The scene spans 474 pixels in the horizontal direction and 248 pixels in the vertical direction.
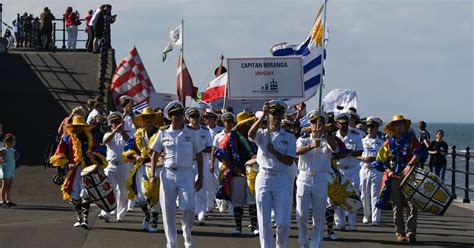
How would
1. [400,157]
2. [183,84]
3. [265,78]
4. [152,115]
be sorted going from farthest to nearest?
[183,84] → [265,78] → [152,115] → [400,157]

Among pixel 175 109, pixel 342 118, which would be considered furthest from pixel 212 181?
pixel 175 109

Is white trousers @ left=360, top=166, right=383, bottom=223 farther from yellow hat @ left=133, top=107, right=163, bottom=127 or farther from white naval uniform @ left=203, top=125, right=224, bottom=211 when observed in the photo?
yellow hat @ left=133, top=107, right=163, bottom=127

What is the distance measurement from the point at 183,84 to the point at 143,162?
10.8 meters

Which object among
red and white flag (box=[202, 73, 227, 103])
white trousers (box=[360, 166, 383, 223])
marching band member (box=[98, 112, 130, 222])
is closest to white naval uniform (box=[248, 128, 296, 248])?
marching band member (box=[98, 112, 130, 222])

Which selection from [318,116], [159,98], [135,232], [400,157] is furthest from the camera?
[159,98]

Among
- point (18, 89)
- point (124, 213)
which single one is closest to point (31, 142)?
point (18, 89)

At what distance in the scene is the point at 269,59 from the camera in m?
19.5

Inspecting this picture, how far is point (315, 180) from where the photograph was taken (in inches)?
571

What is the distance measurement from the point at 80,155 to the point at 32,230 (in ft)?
4.14

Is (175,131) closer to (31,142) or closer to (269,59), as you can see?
(269,59)

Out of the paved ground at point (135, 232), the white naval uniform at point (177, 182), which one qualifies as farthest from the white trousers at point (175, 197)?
the paved ground at point (135, 232)

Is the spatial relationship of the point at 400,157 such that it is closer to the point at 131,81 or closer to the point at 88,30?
the point at 131,81

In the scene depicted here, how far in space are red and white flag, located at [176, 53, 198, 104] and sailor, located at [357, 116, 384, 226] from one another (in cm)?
737

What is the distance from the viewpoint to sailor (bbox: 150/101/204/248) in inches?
568
